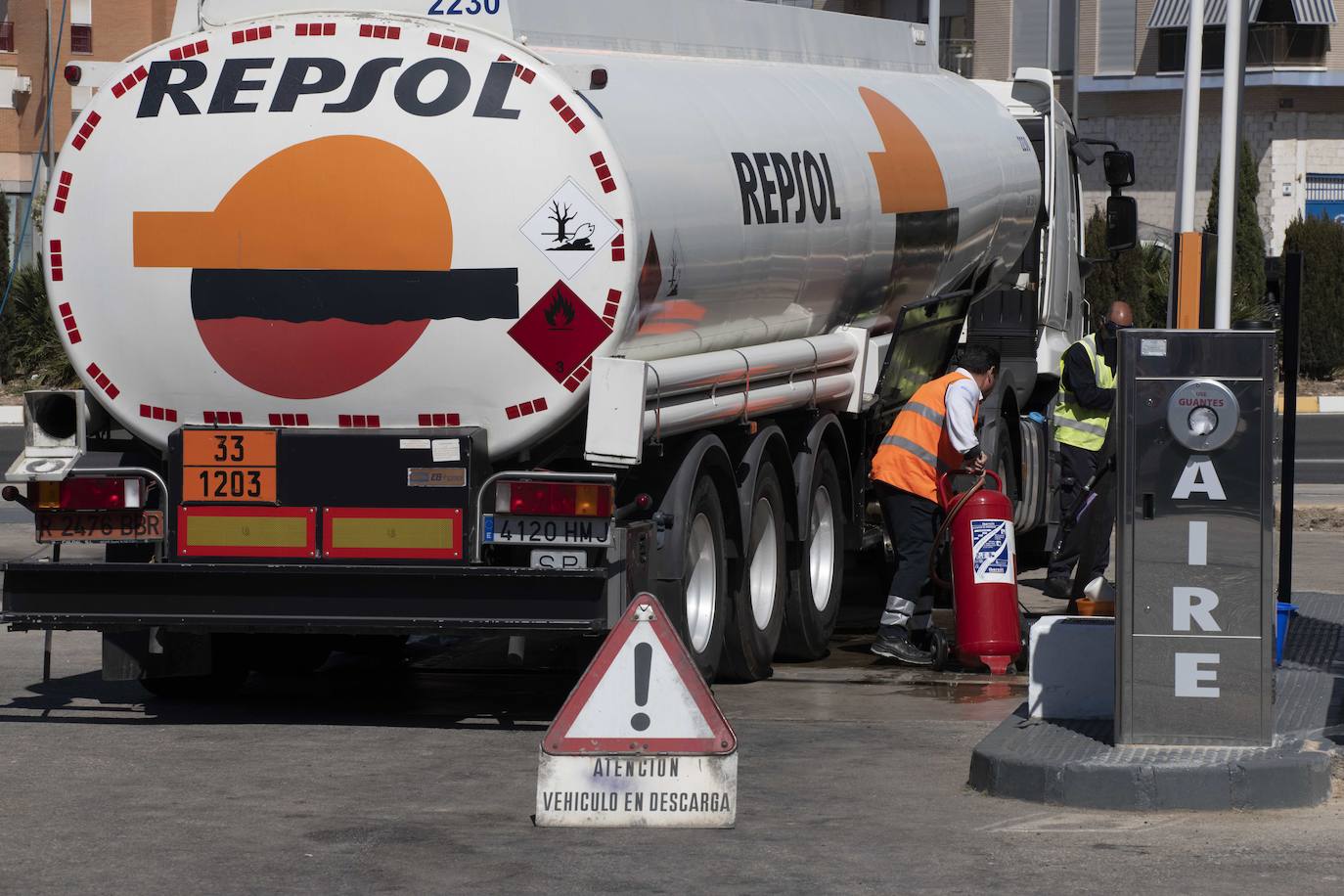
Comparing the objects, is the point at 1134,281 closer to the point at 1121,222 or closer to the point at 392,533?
the point at 1121,222

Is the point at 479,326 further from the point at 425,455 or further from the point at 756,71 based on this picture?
the point at 756,71

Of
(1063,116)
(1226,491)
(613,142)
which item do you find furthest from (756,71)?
(1063,116)

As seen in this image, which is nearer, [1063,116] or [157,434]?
[157,434]

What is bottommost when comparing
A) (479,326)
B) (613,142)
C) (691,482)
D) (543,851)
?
(543,851)

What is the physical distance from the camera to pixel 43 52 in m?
35.0

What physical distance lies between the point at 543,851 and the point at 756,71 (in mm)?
5303

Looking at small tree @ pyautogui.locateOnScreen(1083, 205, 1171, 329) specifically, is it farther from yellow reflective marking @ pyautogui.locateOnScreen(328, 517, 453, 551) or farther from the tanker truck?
yellow reflective marking @ pyautogui.locateOnScreen(328, 517, 453, 551)

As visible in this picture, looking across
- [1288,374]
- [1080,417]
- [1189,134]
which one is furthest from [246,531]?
[1080,417]

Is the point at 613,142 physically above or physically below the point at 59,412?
above

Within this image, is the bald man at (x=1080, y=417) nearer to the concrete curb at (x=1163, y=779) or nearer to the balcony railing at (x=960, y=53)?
the concrete curb at (x=1163, y=779)

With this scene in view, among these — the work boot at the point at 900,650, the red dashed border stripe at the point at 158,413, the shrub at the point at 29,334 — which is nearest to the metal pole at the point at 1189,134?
the work boot at the point at 900,650

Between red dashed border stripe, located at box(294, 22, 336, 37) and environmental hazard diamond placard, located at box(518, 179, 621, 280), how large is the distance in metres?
1.12

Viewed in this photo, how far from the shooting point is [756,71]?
1098 cm

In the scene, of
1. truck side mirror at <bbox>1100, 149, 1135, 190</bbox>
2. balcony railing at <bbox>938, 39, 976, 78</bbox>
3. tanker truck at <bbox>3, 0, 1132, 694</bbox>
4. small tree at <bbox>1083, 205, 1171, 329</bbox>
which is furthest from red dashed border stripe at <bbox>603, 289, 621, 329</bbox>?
balcony railing at <bbox>938, 39, 976, 78</bbox>
